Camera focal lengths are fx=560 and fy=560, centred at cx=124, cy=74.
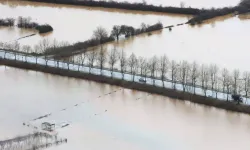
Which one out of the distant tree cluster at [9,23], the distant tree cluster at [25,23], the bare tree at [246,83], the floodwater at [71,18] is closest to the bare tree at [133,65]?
the bare tree at [246,83]

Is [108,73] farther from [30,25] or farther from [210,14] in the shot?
[210,14]

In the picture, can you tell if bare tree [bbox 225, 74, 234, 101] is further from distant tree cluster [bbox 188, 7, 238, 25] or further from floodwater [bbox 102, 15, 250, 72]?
distant tree cluster [bbox 188, 7, 238, 25]

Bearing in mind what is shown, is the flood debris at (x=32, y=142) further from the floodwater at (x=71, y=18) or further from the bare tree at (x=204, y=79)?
the floodwater at (x=71, y=18)

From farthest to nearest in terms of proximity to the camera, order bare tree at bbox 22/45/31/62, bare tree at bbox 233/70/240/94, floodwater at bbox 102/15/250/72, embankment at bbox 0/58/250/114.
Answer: bare tree at bbox 22/45/31/62 < floodwater at bbox 102/15/250/72 < bare tree at bbox 233/70/240/94 < embankment at bbox 0/58/250/114

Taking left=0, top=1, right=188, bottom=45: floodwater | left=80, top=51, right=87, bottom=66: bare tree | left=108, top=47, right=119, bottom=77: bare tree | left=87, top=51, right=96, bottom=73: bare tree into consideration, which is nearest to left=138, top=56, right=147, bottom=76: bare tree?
left=108, top=47, right=119, bottom=77: bare tree

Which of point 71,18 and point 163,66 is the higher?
point 71,18

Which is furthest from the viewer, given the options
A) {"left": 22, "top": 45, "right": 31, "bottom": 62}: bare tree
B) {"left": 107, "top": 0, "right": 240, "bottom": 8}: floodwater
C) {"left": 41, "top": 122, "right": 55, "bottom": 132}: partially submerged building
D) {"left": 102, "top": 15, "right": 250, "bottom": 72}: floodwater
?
{"left": 107, "top": 0, "right": 240, "bottom": 8}: floodwater

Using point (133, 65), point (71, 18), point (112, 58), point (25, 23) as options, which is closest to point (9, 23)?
point (25, 23)
